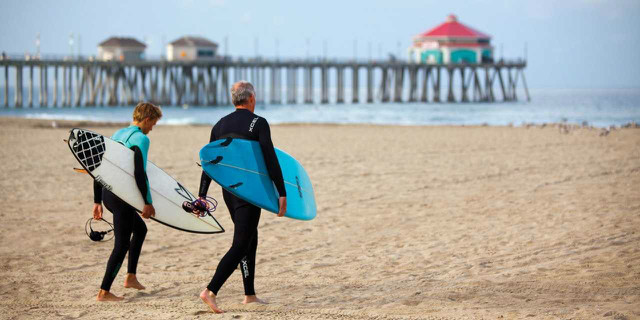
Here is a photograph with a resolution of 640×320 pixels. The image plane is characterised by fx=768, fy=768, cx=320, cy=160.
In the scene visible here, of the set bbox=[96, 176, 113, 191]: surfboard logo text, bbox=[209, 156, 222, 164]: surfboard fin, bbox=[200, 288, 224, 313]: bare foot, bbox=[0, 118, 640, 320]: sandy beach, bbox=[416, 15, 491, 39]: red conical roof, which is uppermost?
bbox=[416, 15, 491, 39]: red conical roof

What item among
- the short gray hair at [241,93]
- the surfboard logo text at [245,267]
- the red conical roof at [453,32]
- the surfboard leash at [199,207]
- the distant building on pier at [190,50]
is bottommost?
the surfboard logo text at [245,267]

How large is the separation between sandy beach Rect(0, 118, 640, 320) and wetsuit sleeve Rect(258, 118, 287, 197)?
799 mm

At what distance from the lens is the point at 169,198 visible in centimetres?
516

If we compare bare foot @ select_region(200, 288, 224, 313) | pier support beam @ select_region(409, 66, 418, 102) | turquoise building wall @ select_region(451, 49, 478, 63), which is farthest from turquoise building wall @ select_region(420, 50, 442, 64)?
bare foot @ select_region(200, 288, 224, 313)

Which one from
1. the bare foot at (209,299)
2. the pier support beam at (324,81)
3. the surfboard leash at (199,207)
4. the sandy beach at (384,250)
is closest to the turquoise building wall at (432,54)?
the pier support beam at (324,81)

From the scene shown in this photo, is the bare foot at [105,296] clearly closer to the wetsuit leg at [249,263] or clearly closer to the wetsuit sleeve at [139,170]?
the wetsuit sleeve at [139,170]

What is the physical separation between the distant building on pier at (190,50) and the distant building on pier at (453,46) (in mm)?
18219

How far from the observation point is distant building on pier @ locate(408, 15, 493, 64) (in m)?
Result: 63.2

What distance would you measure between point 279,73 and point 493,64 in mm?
18320

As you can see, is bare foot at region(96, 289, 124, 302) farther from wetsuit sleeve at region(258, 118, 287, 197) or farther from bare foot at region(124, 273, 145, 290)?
wetsuit sleeve at region(258, 118, 287, 197)

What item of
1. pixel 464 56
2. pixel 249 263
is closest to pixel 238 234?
pixel 249 263

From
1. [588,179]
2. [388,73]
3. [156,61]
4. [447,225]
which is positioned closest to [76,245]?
[447,225]

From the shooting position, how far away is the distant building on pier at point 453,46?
63.2 metres

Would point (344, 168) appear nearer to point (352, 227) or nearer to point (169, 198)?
point (352, 227)
